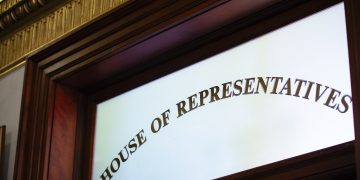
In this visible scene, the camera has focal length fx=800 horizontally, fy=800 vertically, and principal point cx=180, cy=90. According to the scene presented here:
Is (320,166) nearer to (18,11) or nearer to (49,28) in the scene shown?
(49,28)

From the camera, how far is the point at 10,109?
11.2 feet

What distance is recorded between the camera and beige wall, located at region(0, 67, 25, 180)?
328cm

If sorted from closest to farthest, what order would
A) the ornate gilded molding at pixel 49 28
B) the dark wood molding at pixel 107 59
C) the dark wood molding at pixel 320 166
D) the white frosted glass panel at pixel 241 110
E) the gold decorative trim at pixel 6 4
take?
1. the dark wood molding at pixel 320 166
2. the white frosted glass panel at pixel 241 110
3. the dark wood molding at pixel 107 59
4. the ornate gilded molding at pixel 49 28
5. the gold decorative trim at pixel 6 4

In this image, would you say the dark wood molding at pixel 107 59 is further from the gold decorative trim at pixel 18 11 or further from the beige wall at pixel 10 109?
the gold decorative trim at pixel 18 11

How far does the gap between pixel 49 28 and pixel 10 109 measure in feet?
1.26

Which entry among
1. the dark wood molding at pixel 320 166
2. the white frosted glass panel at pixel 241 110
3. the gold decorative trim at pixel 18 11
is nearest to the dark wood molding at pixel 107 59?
the white frosted glass panel at pixel 241 110

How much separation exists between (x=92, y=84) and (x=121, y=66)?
0.20m

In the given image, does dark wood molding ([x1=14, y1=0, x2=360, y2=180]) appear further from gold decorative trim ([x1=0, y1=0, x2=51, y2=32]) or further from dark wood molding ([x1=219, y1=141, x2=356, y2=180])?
dark wood molding ([x1=219, y1=141, x2=356, y2=180])

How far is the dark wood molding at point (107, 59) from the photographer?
9.29 ft

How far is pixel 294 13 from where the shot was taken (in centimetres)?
272

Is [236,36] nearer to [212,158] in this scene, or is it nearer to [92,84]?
[212,158]

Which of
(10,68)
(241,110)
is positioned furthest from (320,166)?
(10,68)

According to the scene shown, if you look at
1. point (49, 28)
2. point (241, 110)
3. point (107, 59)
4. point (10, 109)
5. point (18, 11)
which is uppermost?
point (18, 11)

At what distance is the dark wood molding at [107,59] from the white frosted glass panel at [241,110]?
0.05 m
